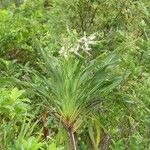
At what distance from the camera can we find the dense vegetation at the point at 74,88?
440 centimetres

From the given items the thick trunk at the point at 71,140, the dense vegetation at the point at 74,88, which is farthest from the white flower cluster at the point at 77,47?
the thick trunk at the point at 71,140

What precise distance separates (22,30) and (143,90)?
5.59ft

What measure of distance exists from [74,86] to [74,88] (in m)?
0.02

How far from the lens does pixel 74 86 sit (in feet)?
14.6

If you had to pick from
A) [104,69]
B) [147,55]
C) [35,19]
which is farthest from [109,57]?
[35,19]

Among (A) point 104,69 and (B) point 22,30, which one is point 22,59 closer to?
(B) point 22,30

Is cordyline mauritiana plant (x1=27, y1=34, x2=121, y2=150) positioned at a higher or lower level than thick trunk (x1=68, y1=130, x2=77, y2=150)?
higher

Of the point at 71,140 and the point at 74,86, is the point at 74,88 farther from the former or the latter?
the point at 71,140

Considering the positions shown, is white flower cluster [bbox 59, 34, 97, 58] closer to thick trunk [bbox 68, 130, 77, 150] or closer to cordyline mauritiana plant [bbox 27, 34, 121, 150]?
cordyline mauritiana plant [bbox 27, 34, 121, 150]

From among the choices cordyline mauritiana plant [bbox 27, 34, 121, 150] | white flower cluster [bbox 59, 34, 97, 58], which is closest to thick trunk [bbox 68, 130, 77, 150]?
cordyline mauritiana plant [bbox 27, 34, 121, 150]

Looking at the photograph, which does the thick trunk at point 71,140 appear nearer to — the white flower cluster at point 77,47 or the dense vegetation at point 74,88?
the dense vegetation at point 74,88

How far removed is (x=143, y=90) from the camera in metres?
4.89

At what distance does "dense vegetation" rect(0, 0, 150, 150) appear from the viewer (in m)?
4.40

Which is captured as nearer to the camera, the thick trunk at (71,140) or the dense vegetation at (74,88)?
the dense vegetation at (74,88)
